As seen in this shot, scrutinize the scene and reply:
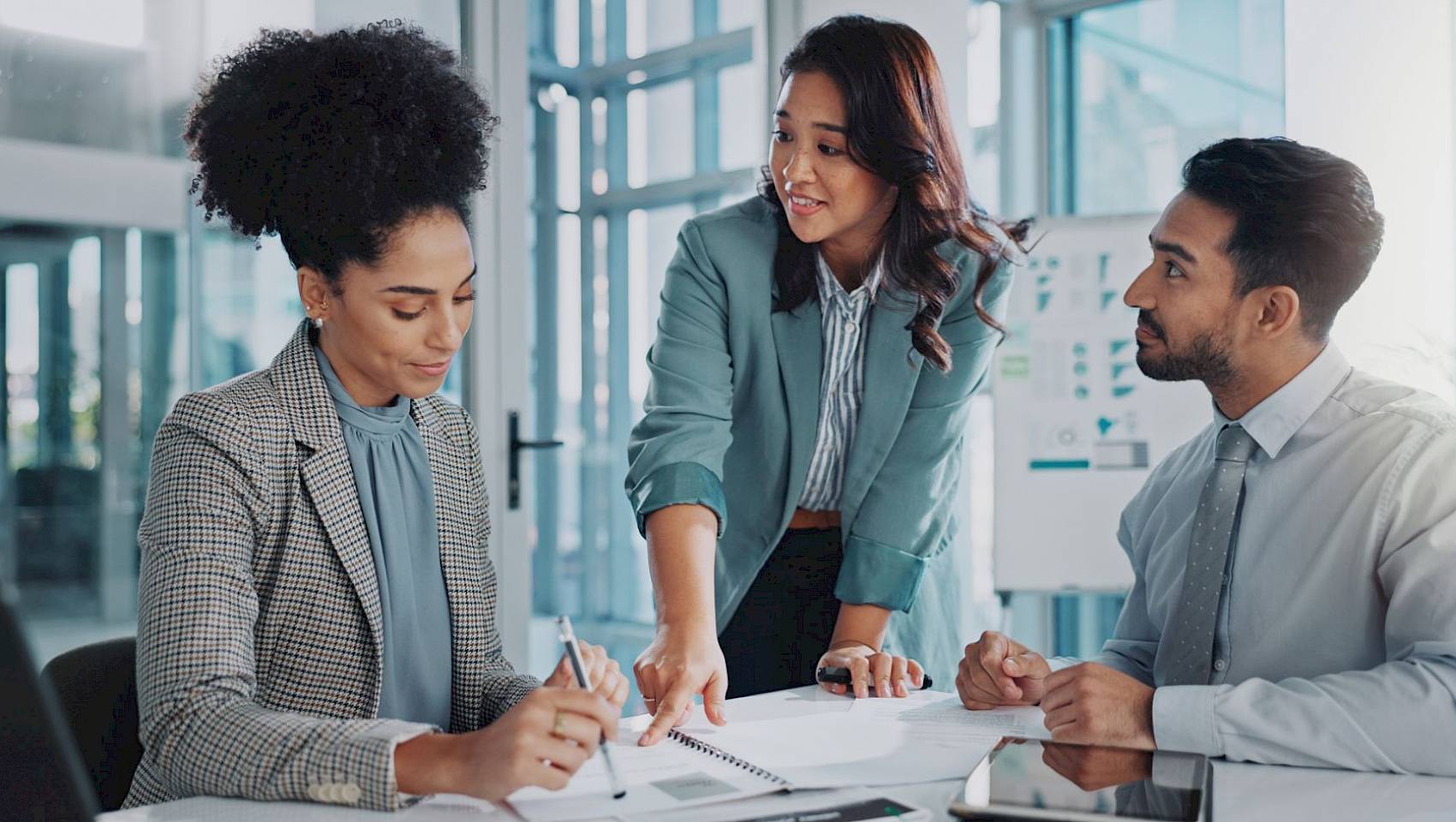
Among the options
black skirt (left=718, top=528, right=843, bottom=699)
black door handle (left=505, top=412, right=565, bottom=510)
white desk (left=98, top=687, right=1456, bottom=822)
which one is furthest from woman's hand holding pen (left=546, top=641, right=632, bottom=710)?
black door handle (left=505, top=412, right=565, bottom=510)

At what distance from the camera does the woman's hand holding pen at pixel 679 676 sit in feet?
4.43

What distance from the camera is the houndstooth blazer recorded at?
1.07 meters

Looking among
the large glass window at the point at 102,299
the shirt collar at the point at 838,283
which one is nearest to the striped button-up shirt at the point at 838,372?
the shirt collar at the point at 838,283

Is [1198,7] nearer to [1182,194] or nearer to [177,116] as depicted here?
Answer: [1182,194]

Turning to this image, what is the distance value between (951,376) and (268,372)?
96 centimetres

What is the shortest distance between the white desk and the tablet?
38mm

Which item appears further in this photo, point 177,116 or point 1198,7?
point 1198,7

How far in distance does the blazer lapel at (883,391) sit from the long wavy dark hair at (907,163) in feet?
0.08

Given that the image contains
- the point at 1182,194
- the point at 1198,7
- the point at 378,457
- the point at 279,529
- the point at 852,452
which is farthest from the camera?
the point at 1198,7

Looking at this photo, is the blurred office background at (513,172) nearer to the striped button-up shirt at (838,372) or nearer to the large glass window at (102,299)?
the large glass window at (102,299)

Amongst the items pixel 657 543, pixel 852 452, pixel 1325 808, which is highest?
pixel 852 452

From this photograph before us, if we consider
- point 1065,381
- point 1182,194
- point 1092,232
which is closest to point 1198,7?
point 1092,232

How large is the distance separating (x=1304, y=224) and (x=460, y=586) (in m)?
1.12

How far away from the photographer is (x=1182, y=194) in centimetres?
163
